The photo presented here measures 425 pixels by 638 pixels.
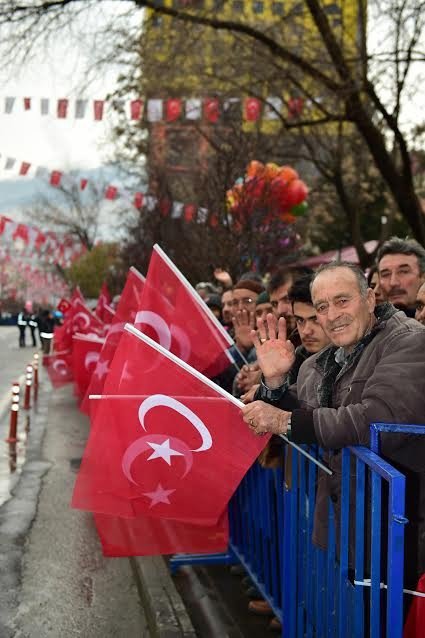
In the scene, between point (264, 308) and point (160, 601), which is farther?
point (264, 308)

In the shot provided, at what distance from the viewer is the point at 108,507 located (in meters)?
4.46

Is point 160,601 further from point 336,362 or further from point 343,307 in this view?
point 343,307

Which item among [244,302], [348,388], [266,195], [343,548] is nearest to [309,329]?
[348,388]

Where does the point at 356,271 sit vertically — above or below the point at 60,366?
above

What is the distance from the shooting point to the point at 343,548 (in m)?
3.48

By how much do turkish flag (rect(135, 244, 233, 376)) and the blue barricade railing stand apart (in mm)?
1058

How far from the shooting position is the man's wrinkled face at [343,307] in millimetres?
3795

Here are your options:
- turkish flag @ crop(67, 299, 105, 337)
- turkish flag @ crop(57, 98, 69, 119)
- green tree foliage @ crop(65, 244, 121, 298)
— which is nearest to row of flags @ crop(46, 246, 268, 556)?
turkish flag @ crop(67, 299, 105, 337)

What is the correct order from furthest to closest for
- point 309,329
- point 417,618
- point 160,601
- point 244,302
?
point 244,302 < point 160,601 < point 309,329 < point 417,618

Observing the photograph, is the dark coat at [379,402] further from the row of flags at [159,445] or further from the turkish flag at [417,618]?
the row of flags at [159,445]

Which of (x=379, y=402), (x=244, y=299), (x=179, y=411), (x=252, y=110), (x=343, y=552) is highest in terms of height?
(x=252, y=110)

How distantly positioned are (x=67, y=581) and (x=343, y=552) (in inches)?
145

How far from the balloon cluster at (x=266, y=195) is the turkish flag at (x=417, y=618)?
1290cm

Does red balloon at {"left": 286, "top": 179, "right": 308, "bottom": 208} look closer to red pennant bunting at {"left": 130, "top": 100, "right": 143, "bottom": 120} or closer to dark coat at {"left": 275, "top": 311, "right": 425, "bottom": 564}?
red pennant bunting at {"left": 130, "top": 100, "right": 143, "bottom": 120}
